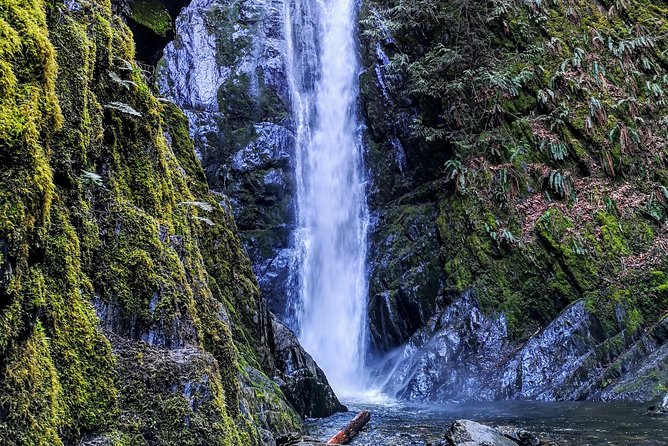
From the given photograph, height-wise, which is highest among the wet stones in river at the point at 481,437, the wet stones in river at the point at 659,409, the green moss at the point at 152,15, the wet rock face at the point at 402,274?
the green moss at the point at 152,15

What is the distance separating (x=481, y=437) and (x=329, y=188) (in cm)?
1573

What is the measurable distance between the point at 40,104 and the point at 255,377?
551 cm

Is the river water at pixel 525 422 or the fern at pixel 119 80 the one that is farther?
the river water at pixel 525 422

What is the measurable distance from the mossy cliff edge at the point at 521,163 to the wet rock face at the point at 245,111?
12.6ft

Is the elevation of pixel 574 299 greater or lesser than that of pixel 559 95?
lesser

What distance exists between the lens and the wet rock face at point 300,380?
9.88 meters

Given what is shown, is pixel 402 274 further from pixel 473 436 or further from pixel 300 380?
pixel 473 436

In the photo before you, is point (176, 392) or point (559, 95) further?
point (559, 95)

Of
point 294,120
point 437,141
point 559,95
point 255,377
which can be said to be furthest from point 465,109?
point 255,377

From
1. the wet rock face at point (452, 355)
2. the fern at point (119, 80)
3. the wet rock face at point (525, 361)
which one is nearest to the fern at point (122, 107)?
the fern at point (119, 80)

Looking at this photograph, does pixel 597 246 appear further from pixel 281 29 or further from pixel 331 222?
pixel 281 29

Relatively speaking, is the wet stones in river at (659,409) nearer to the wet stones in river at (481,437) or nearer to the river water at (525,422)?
the river water at (525,422)

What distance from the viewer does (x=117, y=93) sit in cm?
511

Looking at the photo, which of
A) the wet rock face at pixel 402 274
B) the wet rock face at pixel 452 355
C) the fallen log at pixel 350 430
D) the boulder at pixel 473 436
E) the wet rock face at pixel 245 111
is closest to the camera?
the boulder at pixel 473 436
